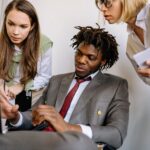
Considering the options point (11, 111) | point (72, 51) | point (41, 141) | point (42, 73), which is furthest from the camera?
point (72, 51)

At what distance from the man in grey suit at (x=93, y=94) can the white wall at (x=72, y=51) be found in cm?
29

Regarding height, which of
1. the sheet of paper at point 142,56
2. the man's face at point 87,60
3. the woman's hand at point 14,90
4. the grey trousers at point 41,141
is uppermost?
the grey trousers at point 41,141

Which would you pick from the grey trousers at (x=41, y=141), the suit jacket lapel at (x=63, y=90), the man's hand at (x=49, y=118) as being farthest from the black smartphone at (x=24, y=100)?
the grey trousers at (x=41, y=141)

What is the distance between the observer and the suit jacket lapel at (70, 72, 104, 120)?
5.49 feet

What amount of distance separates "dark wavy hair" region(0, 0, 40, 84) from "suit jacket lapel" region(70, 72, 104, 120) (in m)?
0.33

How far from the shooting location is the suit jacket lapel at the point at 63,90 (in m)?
1.72

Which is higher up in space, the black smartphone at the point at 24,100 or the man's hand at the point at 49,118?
the man's hand at the point at 49,118

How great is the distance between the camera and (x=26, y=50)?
1826 millimetres

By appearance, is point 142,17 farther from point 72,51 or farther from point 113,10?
point 72,51

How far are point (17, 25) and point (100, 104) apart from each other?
62 centimetres

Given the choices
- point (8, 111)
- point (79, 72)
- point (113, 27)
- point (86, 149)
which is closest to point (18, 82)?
point (79, 72)

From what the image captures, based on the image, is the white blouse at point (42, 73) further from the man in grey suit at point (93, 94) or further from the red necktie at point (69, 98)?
the red necktie at point (69, 98)

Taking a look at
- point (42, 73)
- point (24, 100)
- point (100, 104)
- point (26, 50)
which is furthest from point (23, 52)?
point (100, 104)

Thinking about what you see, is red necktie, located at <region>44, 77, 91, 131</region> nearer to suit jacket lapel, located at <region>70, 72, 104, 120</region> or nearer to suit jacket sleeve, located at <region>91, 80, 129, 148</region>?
suit jacket lapel, located at <region>70, 72, 104, 120</region>
